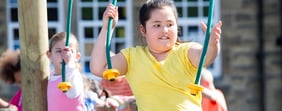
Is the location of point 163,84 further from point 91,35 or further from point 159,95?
point 91,35

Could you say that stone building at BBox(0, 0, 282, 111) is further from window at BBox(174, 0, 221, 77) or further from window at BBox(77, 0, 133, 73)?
window at BBox(77, 0, 133, 73)

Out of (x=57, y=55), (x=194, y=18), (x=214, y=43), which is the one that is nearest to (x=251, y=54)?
(x=194, y=18)

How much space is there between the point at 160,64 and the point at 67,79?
23.8 inches

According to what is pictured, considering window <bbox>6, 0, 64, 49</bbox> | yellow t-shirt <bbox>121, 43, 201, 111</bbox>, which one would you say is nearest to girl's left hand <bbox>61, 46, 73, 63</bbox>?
yellow t-shirt <bbox>121, 43, 201, 111</bbox>

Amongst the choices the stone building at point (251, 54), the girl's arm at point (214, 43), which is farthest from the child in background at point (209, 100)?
the stone building at point (251, 54)

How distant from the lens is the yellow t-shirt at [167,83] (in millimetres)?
4703

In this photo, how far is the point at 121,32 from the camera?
1205cm

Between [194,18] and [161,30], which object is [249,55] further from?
[161,30]

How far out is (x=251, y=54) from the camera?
1239 cm

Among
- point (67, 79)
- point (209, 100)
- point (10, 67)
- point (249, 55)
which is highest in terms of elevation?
point (67, 79)

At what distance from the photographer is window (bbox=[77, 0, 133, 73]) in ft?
39.2

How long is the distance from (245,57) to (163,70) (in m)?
7.76

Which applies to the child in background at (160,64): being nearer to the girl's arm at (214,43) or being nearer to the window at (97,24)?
the girl's arm at (214,43)

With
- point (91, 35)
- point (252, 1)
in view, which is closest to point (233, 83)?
point (252, 1)
